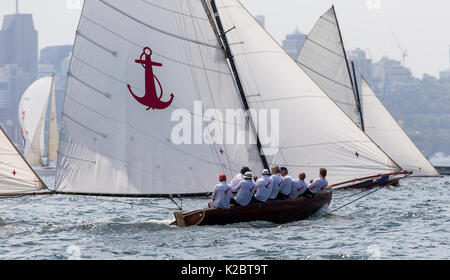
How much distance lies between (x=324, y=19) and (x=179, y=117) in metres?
22.8

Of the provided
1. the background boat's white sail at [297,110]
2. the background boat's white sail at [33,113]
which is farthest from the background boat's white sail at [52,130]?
the background boat's white sail at [297,110]

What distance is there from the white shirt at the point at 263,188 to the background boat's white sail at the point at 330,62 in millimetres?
20568

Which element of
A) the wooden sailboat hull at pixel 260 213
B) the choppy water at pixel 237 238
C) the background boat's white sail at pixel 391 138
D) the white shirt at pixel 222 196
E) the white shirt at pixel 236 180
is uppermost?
the background boat's white sail at pixel 391 138

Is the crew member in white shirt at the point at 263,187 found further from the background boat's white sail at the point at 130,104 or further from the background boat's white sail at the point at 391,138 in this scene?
the background boat's white sail at the point at 391,138

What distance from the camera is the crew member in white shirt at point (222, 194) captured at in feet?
77.5

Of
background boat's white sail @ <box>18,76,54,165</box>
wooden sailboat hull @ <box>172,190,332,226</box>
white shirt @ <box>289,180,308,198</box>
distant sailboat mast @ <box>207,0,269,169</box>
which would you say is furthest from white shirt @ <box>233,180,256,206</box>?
background boat's white sail @ <box>18,76,54,165</box>

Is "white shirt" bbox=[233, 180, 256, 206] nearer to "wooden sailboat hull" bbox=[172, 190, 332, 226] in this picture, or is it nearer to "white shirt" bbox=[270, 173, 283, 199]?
"wooden sailboat hull" bbox=[172, 190, 332, 226]

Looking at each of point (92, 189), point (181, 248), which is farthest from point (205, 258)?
point (92, 189)

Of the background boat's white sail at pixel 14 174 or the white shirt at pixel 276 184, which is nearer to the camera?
the background boat's white sail at pixel 14 174

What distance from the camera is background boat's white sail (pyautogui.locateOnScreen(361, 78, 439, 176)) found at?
4641 cm

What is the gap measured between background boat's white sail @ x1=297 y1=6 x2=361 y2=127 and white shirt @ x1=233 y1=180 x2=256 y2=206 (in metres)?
21.0

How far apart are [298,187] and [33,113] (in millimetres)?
68535

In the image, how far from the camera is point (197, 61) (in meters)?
25.7
